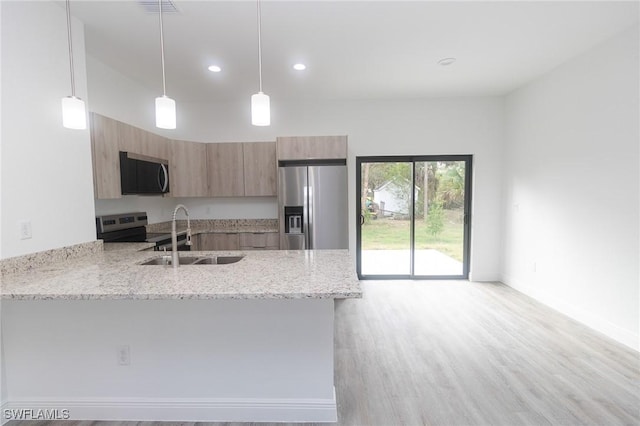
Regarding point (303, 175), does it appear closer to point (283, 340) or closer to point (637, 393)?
point (283, 340)

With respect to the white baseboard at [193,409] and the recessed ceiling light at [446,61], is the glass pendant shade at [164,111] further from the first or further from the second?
the recessed ceiling light at [446,61]

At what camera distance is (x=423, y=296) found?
13.0ft

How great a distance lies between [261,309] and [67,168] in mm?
1874

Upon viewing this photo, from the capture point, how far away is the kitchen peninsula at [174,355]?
1.81 meters

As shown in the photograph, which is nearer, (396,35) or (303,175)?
(396,35)

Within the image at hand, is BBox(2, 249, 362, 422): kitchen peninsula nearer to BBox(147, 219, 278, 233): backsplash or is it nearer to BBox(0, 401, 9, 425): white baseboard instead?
BBox(0, 401, 9, 425): white baseboard

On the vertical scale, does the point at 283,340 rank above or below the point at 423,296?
above

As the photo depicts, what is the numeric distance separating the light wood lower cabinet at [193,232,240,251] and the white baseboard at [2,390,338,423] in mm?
2399

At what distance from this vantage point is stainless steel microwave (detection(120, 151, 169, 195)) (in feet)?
9.42

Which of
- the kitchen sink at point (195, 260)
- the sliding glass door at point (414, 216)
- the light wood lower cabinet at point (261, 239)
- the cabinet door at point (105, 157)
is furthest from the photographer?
the sliding glass door at point (414, 216)

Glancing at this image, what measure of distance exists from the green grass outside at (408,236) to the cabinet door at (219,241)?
1.98 m

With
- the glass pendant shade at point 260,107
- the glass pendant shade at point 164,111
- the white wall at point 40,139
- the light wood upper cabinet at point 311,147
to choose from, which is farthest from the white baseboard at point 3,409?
the light wood upper cabinet at point 311,147

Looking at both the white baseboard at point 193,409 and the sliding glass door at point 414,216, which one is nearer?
the white baseboard at point 193,409

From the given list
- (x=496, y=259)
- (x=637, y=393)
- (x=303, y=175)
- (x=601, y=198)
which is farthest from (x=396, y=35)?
(x=496, y=259)
